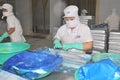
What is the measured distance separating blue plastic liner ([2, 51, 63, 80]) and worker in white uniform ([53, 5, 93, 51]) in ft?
1.82

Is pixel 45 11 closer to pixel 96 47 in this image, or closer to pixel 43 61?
pixel 96 47

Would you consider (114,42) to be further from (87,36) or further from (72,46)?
(72,46)

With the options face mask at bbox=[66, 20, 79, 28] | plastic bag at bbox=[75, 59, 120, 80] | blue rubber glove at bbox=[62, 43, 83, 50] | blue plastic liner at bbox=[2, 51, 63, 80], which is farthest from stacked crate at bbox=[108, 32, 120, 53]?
plastic bag at bbox=[75, 59, 120, 80]

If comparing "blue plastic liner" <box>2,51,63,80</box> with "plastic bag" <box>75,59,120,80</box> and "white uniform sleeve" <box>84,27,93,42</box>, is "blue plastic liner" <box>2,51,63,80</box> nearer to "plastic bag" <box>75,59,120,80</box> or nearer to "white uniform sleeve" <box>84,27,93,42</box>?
"plastic bag" <box>75,59,120,80</box>

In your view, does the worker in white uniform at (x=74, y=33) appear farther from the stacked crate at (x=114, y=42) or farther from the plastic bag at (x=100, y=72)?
the stacked crate at (x=114, y=42)

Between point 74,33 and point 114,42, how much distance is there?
984 millimetres

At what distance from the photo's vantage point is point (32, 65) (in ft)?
3.71

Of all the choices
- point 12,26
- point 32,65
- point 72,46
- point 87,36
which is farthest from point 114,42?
point 32,65

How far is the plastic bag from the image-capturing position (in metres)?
0.92

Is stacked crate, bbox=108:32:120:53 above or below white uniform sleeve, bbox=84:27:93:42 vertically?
below

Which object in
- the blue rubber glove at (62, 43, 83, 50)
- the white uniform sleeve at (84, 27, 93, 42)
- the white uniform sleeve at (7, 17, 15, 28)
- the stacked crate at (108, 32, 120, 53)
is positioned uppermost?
Answer: the white uniform sleeve at (7, 17, 15, 28)

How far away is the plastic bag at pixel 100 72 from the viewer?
0.92m

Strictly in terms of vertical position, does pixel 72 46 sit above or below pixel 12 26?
below

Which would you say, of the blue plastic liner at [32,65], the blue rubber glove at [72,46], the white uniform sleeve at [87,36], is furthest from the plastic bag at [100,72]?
the white uniform sleeve at [87,36]
